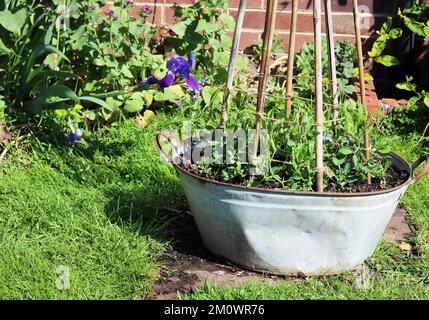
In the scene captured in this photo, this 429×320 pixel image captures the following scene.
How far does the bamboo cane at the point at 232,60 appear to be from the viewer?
284 centimetres

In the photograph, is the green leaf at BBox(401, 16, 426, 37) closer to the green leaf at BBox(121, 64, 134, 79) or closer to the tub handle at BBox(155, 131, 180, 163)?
the green leaf at BBox(121, 64, 134, 79)

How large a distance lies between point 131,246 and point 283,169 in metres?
0.68

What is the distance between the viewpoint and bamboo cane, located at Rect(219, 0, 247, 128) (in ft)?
9.30

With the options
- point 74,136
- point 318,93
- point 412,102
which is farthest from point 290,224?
point 412,102

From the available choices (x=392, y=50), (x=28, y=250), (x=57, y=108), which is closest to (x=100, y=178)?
(x=57, y=108)

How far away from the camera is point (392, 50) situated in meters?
4.87

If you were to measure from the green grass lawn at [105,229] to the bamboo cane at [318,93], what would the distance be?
1.39 feet

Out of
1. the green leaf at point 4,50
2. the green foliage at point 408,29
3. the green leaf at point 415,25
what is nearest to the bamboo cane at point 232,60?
the green leaf at point 4,50

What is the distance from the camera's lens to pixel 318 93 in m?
2.73

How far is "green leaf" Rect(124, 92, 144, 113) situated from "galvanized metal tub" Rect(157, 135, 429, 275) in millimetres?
1275

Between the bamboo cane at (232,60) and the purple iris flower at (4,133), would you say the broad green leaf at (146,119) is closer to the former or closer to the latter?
the purple iris flower at (4,133)

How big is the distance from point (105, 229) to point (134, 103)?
48.6 inches

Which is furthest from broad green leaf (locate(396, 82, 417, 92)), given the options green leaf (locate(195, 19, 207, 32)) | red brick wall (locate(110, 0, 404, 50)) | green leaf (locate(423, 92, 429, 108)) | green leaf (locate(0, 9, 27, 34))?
green leaf (locate(0, 9, 27, 34))
